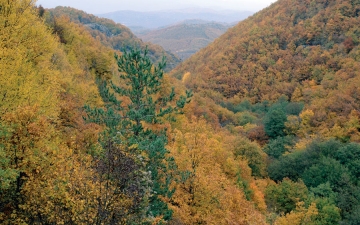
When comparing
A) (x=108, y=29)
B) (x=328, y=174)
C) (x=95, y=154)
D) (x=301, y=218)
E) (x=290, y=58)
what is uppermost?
(x=108, y=29)

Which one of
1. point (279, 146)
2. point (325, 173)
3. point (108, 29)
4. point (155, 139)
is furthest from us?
point (108, 29)

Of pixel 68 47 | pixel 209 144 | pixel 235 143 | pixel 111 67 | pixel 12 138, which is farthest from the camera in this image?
pixel 111 67

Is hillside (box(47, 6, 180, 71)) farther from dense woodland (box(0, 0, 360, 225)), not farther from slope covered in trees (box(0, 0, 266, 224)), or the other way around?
slope covered in trees (box(0, 0, 266, 224))

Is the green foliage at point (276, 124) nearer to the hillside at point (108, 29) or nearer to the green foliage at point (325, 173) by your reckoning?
the green foliage at point (325, 173)

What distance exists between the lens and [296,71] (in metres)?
101

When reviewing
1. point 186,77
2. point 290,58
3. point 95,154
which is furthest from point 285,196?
point 186,77

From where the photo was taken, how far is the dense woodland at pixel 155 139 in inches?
405

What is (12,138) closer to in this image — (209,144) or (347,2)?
(209,144)

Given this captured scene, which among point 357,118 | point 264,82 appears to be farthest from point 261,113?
point 357,118

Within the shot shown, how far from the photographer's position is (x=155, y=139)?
17.3 meters

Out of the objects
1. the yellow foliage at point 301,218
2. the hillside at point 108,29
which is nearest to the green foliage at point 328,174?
the yellow foliage at point 301,218

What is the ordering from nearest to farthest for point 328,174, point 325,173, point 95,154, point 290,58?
point 95,154, point 328,174, point 325,173, point 290,58

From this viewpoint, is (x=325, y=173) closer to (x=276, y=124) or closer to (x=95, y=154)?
(x=276, y=124)

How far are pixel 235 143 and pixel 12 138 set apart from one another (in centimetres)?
3438
